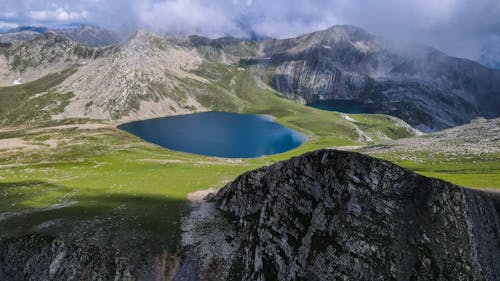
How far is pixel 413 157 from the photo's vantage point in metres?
86.4

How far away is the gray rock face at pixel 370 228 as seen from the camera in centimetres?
2850

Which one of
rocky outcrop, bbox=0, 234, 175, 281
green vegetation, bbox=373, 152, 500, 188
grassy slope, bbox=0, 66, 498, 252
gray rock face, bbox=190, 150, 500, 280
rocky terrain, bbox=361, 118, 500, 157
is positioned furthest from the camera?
rocky terrain, bbox=361, 118, 500, 157

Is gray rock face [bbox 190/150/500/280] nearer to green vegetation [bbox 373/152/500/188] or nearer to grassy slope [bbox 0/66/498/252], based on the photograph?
grassy slope [bbox 0/66/498/252]

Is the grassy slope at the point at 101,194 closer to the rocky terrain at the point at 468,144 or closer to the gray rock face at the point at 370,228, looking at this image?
the gray rock face at the point at 370,228

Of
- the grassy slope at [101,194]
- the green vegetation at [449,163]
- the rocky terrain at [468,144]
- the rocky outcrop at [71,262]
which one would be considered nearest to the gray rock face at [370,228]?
the rocky outcrop at [71,262]

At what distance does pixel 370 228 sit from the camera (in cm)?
3023

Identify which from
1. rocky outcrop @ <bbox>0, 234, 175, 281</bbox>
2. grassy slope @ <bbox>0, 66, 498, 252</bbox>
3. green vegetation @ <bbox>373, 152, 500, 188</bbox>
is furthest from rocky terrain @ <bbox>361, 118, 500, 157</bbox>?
rocky outcrop @ <bbox>0, 234, 175, 281</bbox>

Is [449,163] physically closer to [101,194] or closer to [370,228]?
[370,228]

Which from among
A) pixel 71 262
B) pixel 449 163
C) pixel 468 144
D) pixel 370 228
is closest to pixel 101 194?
pixel 71 262

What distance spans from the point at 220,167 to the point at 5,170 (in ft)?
190

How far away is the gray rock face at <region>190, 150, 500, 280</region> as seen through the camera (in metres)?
28.5

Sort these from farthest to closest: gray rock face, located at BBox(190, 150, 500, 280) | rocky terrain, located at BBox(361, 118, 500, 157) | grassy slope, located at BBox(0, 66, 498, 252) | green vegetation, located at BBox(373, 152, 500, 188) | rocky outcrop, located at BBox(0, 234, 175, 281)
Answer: rocky terrain, located at BBox(361, 118, 500, 157) → green vegetation, located at BBox(373, 152, 500, 188) → grassy slope, located at BBox(0, 66, 498, 252) → rocky outcrop, located at BBox(0, 234, 175, 281) → gray rock face, located at BBox(190, 150, 500, 280)

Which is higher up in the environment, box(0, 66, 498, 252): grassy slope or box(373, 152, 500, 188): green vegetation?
box(373, 152, 500, 188): green vegetation

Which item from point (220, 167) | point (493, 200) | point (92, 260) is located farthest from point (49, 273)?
point (220, 167)
